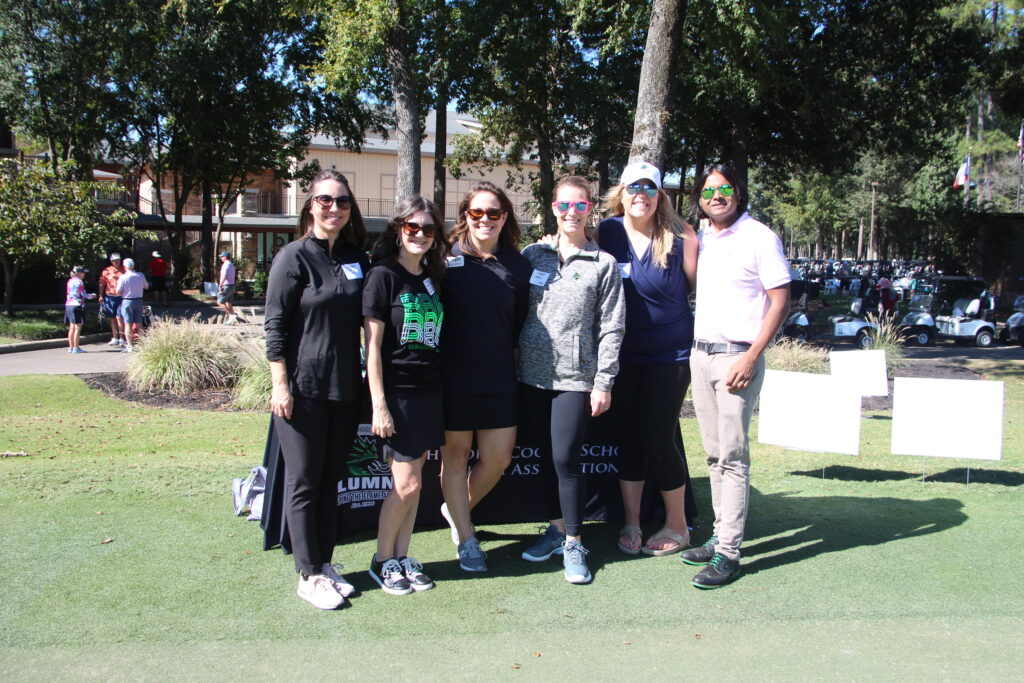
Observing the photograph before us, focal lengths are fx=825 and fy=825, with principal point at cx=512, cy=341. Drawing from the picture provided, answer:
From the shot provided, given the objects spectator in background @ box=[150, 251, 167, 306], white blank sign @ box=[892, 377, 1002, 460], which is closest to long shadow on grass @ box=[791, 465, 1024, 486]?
white blank sign @ box=[892, 377, 1002, 460]

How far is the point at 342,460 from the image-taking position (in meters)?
3.72

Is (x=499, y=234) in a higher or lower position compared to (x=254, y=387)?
higher

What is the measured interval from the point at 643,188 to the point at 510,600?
6.71ft

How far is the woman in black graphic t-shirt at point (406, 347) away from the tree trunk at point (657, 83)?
20.5 ft

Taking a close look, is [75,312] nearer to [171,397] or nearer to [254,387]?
[171,397]

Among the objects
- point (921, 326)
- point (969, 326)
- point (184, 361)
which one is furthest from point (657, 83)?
point (969, 326)

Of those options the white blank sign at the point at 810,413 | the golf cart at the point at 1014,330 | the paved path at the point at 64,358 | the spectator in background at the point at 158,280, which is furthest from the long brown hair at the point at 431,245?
the spectator in background at the point at 158,280

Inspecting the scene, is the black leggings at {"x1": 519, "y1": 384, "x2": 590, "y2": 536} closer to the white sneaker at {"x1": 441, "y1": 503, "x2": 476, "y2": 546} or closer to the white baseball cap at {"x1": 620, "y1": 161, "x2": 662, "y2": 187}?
the white sneaker at {"x1": 441, "y1": 503, "x2": 476, "y2": 546}

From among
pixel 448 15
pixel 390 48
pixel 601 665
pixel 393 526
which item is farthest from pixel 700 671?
pixel 448 15

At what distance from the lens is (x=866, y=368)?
7.34m

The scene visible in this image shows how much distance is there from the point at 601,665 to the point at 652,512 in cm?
162

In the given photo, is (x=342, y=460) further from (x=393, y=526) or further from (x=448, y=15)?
(x=448, y=15)

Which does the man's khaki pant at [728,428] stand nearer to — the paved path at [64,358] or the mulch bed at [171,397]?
the mulch bed at [171,397]

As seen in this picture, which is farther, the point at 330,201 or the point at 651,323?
the point at 651,323
